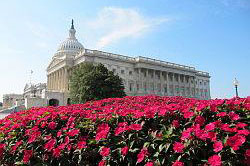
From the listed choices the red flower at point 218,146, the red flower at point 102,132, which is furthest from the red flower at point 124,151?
the red flower at point 218,146

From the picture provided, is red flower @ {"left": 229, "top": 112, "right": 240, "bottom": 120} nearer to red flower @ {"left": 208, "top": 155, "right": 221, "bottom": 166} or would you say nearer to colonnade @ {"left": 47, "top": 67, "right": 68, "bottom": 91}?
red flower @ {"left": 208, "top": 155, "right": 221, "bottom": 166}

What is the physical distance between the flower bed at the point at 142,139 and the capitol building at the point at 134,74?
63211mm

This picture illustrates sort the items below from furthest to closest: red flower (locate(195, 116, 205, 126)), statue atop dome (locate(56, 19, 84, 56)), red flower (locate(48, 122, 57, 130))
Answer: statue atop dome (locate(56, 19, 84, 56)), red flower (locate(48, 122, 57, 130)), red flower (locate(195, 116, 205, 126))

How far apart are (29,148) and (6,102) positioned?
145270mm

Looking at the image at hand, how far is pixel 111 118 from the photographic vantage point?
18.1 feet

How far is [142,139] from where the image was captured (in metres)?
4.46

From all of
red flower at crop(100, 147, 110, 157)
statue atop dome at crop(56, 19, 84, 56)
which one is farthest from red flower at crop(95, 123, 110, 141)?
statue atop dome at crop(56, 19, 84, 56)

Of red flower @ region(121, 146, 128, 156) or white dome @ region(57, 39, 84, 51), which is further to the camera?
white dome @ region(57, 39, 84, 51)

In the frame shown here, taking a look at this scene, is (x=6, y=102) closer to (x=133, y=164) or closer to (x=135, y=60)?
(x=135, y=60)

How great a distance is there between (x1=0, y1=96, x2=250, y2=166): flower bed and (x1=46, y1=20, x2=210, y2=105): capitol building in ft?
207

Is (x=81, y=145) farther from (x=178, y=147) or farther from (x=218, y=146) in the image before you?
(x=218, y=146)

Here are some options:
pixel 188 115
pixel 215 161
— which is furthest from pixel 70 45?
pixel 215 161

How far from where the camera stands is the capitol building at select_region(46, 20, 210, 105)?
7155 centimetres

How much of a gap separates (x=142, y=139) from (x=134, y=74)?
76132 millimetres
